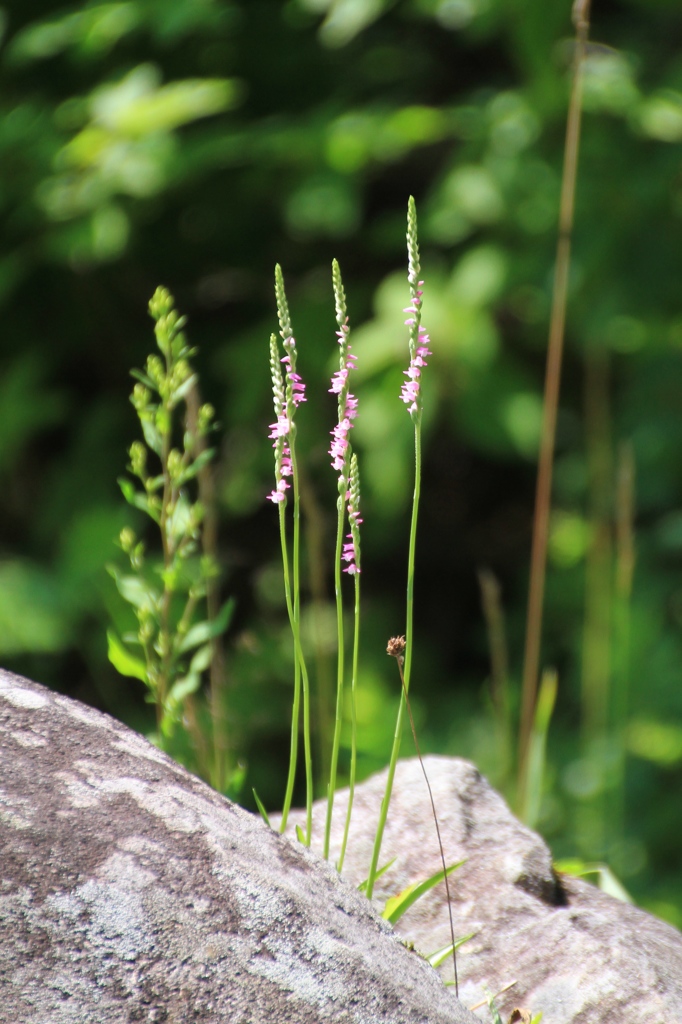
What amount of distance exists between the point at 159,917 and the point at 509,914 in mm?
454

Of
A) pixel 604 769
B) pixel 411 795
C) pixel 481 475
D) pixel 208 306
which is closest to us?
pixel 411 795

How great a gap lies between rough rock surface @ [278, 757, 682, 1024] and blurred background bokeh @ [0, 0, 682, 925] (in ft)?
3.32

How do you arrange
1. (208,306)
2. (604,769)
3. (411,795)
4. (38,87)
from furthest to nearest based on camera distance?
(208,306) < (38,87) < (604,769) < (411,795)

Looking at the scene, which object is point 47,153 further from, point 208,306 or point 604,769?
point 604,769

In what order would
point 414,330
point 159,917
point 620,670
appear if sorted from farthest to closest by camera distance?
point 620,670, point 414,330, point 159,917

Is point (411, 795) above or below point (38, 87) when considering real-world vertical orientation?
below

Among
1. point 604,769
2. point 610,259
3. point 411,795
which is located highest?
point 610,259

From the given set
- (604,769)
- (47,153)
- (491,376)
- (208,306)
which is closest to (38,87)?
A: (47,153)

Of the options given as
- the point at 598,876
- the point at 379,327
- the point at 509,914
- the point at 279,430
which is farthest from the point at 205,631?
the point at 379,327

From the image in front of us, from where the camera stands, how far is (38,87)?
9.73 ft

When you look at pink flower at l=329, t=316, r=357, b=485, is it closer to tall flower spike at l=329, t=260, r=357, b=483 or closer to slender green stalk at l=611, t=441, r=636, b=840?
tall flower spike at l=329, t=260, r=357, b=483

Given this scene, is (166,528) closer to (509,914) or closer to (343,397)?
(343,397)

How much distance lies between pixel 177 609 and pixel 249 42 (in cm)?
186

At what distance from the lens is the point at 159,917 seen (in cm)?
77
